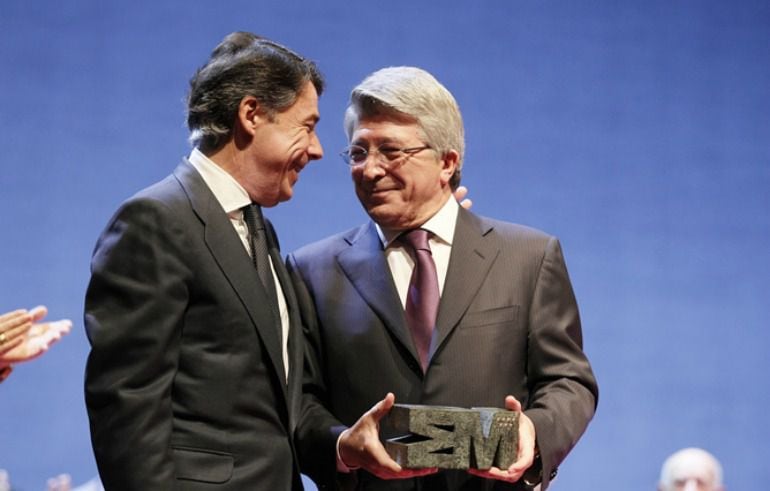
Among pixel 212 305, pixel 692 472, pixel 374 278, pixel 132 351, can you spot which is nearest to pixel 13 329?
pixel 132 351

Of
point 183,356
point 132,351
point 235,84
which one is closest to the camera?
point 132,351

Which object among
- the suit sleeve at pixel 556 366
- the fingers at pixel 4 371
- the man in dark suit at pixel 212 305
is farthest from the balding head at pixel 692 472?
the fingers at pixel 4 371

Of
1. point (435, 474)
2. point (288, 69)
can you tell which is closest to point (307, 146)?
point (288, 69)

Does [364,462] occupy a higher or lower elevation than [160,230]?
lower

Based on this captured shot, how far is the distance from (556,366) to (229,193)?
32.9 inches

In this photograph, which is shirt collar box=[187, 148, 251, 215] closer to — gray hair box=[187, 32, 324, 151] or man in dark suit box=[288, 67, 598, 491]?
gray hair box=[187, 32, 324, 151]

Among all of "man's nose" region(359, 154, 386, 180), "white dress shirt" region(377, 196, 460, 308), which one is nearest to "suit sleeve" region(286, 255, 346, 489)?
"white dress shirt" region(377, 196, 460, 308)

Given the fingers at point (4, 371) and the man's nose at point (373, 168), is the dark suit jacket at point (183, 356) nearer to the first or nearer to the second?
the fingers at point (4, 371)

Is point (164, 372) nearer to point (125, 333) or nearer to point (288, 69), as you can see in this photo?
point (125, 333)

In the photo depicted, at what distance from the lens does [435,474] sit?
256 centimetres

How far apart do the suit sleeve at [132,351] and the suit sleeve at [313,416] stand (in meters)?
0.42

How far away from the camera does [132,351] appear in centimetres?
220

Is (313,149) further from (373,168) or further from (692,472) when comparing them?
(692,472)

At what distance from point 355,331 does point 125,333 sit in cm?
63
